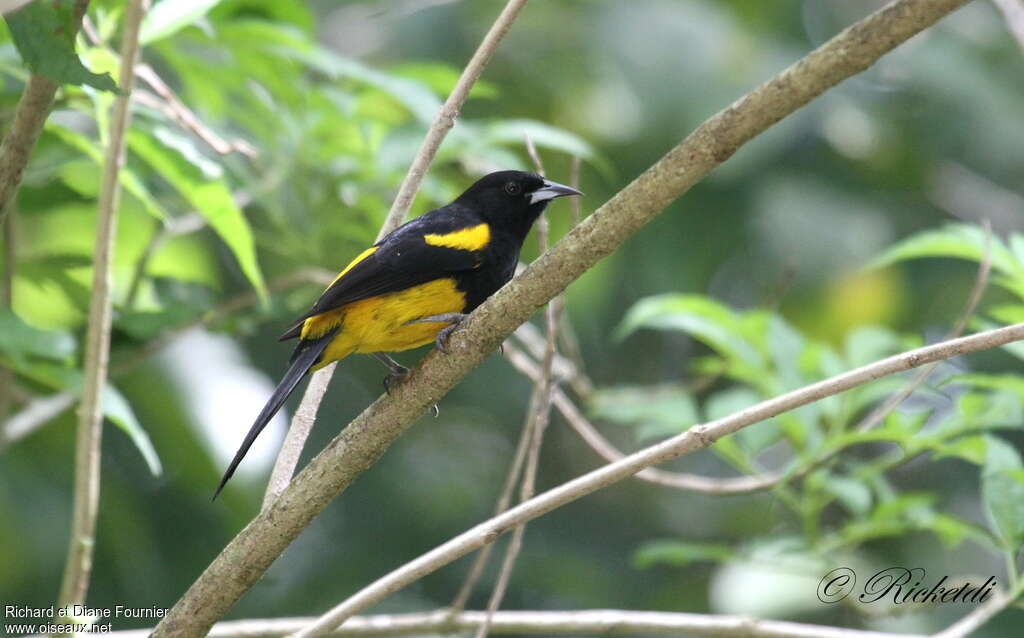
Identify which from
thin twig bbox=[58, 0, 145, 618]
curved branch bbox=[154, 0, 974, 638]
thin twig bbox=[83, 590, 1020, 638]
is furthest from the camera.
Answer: thin twig bbox=[83, 590, 1020, 638]

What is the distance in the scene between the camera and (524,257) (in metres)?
5.41

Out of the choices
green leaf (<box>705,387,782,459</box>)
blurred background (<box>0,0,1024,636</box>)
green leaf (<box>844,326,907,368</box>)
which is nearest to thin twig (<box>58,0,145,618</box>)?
blurred background (<box>0,0,1024,636</box>)

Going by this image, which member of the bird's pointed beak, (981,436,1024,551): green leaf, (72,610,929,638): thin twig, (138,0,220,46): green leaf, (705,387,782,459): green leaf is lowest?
(72,610,929,638): thin twig

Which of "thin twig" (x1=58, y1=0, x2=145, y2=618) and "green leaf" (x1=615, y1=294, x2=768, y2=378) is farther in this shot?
"green leaf" (x1=615, y1=294, x2=768, y2=378)

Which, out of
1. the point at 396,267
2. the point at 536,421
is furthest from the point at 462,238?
the point at 536,421

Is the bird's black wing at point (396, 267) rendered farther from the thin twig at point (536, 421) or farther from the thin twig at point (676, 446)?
the thin twig at point (676, 446)

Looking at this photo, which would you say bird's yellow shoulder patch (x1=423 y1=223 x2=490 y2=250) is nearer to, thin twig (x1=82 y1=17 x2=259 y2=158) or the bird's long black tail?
the bird's long black tail

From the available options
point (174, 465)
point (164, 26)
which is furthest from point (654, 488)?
point (164, 26)

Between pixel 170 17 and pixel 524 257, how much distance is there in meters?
2.70

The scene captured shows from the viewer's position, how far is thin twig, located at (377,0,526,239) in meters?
2.48

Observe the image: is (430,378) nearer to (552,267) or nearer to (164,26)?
(552,267)

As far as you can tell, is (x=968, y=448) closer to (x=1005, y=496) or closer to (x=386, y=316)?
(x=1005, y=496)

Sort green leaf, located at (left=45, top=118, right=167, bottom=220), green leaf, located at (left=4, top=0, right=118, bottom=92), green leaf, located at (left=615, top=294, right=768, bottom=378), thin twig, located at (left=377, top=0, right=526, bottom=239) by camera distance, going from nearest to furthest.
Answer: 1. green leaf, located at (left=4, top=0, right=118, bottom=92)
2. thin twig, located at (left=377, top=0, right=526, bottom=239)
3. green leaf, located at (left=45, top=118, right=167, bottom=220)
4. green leaf, located at (left=615, top=294, right=768, bottom=378)

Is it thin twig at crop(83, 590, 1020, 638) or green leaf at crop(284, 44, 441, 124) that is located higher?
green leaf at crop(284, 44, 441, 124)
